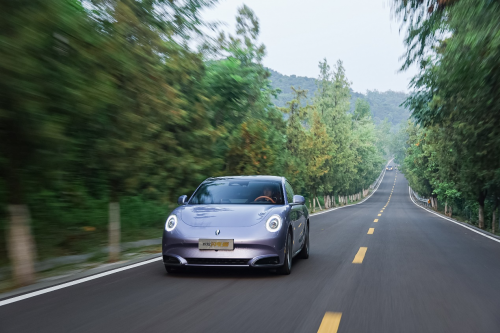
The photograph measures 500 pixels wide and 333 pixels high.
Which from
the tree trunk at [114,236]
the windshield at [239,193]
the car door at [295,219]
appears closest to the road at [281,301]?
the car door at [295,219]

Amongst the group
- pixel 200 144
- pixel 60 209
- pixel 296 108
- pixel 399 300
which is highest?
pixel 296 108

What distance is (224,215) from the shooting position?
7.62 meters

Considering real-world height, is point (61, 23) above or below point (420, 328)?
above

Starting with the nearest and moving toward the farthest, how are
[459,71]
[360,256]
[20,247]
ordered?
[20,247] < [360,256] < [459,71]

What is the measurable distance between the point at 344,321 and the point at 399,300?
131cm

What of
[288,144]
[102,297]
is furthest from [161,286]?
[288,144]

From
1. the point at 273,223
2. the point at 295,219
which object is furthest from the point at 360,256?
the point at 273,223

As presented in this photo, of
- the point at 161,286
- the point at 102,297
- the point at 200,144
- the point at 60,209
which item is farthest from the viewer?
the point at 200,144

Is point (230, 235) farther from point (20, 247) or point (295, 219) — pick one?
point (20, 247)

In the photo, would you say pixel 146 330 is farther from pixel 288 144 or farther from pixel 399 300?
pixel 288 144

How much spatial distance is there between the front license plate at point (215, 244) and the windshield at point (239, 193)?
1.29 metres

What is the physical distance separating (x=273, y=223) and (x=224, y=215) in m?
0.72

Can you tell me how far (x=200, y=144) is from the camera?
15.8m

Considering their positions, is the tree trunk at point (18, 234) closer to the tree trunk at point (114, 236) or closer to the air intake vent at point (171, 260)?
the air intake vent at point (171, 260)
